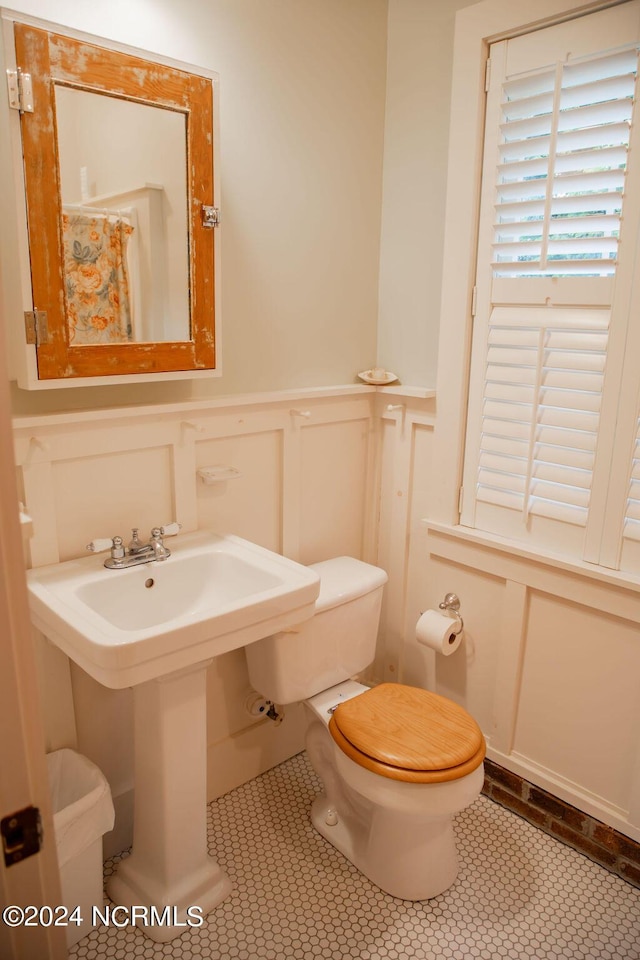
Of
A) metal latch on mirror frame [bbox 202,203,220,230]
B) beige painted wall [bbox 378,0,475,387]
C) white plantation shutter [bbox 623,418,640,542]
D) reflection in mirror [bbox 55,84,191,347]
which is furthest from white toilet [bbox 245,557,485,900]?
metal latch on mirror frame [bbox 202,203,220,230]

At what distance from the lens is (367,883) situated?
1.84m

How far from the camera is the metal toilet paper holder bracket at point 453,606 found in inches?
84.4

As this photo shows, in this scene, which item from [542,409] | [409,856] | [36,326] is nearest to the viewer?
[36,326]

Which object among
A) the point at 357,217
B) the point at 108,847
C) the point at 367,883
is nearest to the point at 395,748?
the point at 367,883

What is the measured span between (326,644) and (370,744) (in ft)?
1.13

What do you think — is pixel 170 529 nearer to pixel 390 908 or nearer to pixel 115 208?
pixel 115 208

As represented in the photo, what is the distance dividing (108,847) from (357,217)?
200cm

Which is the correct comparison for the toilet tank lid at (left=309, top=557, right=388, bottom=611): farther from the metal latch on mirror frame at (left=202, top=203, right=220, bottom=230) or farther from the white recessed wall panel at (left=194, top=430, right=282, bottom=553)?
the metal latch on mirror frame at (left=202, top=203, right=220, bottom=230)

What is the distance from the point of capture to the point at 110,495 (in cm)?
171

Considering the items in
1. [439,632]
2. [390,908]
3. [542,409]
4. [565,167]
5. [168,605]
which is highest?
[565,167]

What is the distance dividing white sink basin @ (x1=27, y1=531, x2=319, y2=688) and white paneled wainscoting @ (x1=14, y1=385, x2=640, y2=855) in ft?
0.44

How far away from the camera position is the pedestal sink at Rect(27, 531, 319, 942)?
4.77ft

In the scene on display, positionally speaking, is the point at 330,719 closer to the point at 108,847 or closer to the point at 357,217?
the point at 108,847

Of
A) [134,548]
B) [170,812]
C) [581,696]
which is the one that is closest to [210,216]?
[134,548]
